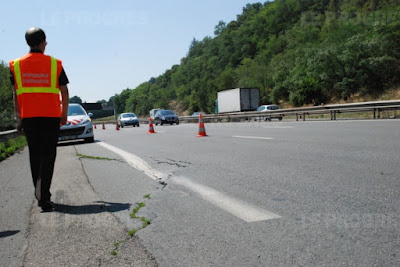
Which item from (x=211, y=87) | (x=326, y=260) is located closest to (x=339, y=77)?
(x=211, y=87)

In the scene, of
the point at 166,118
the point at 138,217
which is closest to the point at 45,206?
the point at 138,217

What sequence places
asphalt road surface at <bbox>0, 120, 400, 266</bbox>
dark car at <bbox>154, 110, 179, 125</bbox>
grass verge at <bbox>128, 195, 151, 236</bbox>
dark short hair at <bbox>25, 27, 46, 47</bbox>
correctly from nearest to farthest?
asphalt road surface at <bbox>0, 120, 400, 266</bbox>, grass verge at <bbox>128, 195, 151, 236</bbox>, dark short hair at <bbox>25, 27, 46, 47</bbox>, dark car at <bbox>154, 110, 179, 125</bbox>

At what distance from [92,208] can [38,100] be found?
1313 mm

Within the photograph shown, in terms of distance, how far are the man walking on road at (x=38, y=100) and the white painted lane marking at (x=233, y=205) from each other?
5.53 feet

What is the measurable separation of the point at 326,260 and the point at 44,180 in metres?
3.07

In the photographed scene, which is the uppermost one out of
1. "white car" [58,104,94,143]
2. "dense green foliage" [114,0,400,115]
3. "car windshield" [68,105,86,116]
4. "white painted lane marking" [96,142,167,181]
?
"dense green foliage" [114,0,400,115]

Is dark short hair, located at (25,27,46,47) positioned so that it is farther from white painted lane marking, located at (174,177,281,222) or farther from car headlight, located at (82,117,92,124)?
car headlight, located at (82,117,92,124)

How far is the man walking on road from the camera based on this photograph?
4.21 m

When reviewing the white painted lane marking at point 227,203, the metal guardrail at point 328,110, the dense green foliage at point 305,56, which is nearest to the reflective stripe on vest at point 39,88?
the white painted lane marking at point 227,203

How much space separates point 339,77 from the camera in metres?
58.4

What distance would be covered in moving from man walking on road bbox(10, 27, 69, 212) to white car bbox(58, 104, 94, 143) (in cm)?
984

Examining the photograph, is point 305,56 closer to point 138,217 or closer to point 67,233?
point 138,217

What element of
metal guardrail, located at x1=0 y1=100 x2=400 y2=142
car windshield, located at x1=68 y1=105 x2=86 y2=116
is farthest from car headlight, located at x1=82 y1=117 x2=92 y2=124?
metal guardrail, located at x1=0 y1=100 x2=400 y2=142

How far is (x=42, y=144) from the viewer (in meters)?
4.27
